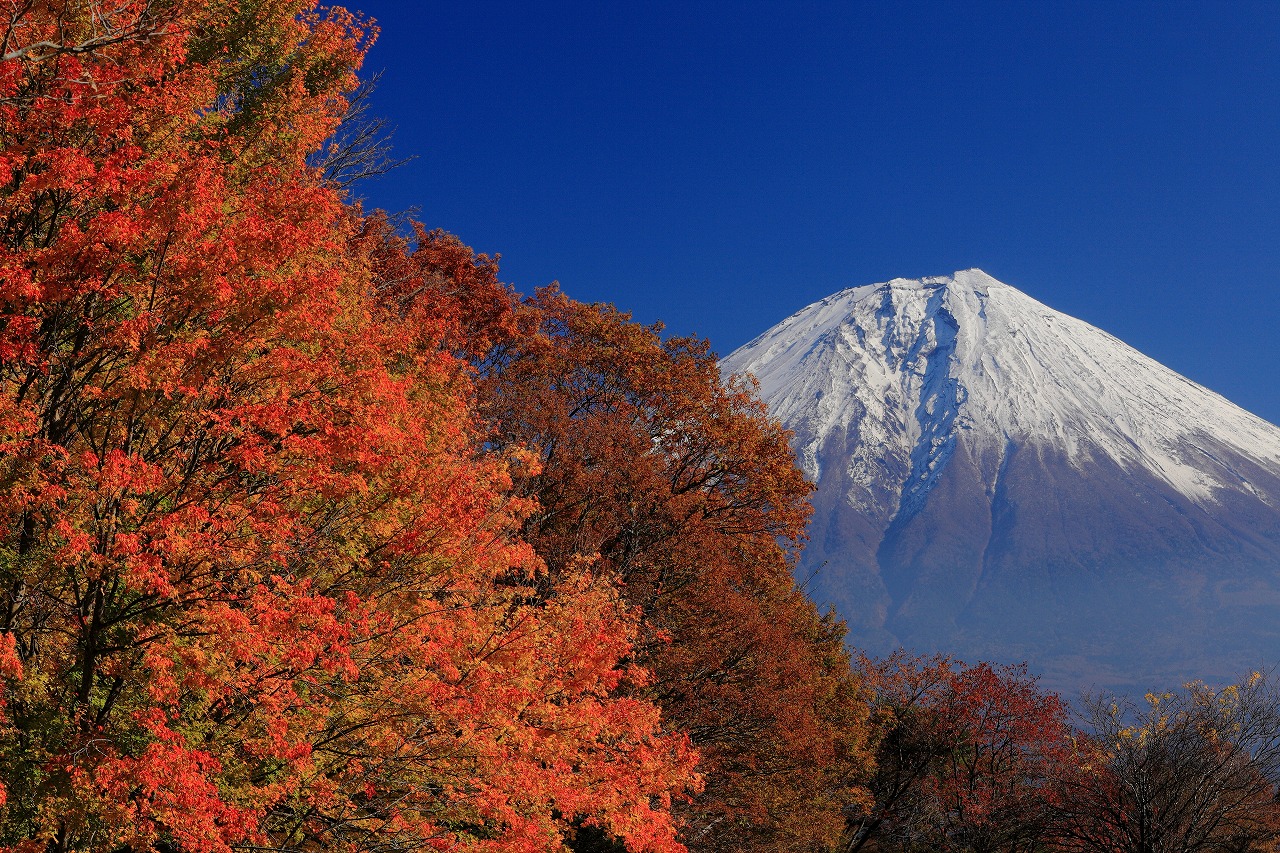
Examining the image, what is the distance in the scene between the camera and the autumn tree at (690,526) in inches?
900

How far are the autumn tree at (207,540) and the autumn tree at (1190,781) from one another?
13484 millimetres

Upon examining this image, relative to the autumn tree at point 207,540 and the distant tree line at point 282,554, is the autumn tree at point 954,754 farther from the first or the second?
the autumn tree at point 207,540

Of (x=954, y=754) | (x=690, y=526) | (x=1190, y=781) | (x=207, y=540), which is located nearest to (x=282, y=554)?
(x=207, y=540)

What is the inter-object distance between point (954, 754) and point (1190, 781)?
751 inches

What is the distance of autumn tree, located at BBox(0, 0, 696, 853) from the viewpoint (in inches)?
332

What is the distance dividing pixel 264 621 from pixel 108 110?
239 inches

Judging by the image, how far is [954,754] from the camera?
1496 inches

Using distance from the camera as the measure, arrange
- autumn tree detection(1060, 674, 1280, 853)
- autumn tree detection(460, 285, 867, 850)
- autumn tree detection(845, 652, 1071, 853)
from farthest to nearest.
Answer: autumn tree detection(845, 652, 1071, 853) → autumn tree detection(460, 285, 867, 850) → autumn tree detection(1060, 674, 1280, 853)

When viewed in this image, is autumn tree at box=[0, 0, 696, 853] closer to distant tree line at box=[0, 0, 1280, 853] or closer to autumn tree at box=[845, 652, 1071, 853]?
distant tree line at box=[0, 0, 1280, 853]

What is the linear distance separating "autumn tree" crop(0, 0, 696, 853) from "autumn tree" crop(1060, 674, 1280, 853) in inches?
531

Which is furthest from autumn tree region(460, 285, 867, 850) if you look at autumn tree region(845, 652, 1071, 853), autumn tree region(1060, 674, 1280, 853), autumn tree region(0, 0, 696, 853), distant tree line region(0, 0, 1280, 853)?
autumn tree region(1060, 674, 1280, 853)

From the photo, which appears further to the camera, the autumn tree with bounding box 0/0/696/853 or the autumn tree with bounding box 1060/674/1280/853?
the autumn tree with bounding box 1060/674/1280/853

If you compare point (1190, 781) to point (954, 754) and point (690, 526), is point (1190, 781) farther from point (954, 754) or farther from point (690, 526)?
point (954, 754)

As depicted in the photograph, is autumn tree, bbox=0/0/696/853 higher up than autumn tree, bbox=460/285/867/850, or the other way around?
autumn tree, bbox=460/285/867/850
